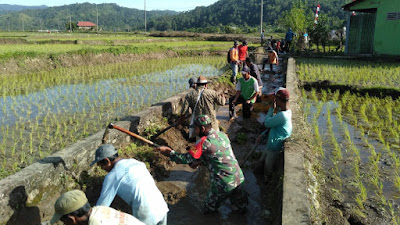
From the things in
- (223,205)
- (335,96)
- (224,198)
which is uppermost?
(335,96)

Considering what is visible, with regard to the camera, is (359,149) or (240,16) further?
(240,16)

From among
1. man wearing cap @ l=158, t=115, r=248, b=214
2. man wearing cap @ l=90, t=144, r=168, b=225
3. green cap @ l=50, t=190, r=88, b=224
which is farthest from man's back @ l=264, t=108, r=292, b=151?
green cap @ l=50, t=190, r=88, b=224

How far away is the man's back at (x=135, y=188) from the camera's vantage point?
2439 millimetres

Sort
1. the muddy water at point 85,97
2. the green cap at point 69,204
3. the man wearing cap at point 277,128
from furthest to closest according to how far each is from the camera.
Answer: the muddy water at point 85,97 → the man wearing cap at point 277,128 → the green cap at point 69,204

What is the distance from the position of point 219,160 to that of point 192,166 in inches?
16.2

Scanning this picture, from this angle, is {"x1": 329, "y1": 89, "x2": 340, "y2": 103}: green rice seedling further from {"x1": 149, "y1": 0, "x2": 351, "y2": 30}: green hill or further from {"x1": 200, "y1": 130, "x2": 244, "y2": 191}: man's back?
{"x1": 149, "y1": 0, "x2": 351, "y2": 30}: green hill

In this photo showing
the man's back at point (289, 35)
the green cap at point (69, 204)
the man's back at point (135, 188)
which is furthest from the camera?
the man's back at point (289, 35)

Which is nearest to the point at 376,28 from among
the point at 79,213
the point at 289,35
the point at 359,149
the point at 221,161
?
the point at 289,35

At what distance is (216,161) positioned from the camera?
344cm

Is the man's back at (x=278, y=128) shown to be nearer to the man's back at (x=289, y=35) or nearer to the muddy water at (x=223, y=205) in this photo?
the muddy water at (x=223, y=205)

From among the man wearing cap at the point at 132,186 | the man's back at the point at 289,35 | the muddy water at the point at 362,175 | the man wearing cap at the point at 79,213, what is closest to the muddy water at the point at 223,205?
the muddy water at the point at 362,175

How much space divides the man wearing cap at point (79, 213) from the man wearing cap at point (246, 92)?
515 centimetres

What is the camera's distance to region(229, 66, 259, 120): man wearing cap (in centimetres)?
677

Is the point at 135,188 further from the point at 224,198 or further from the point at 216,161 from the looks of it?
the point at 224,198
